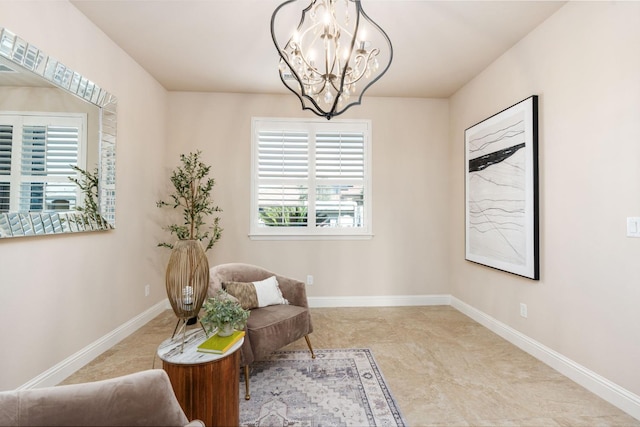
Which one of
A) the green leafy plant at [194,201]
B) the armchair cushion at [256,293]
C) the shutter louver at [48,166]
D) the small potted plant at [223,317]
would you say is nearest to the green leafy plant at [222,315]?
the small potted plant at [223,317]

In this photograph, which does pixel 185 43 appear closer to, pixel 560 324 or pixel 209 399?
pixel 209 399

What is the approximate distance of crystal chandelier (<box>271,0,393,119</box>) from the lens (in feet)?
5.50

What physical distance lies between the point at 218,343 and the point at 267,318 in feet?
2.35

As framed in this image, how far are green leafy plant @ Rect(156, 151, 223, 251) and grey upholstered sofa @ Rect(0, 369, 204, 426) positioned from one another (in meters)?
2.51

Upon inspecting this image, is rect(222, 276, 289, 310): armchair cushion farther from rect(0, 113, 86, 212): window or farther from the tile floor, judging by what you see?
rect(0, 113, 86, 212): window

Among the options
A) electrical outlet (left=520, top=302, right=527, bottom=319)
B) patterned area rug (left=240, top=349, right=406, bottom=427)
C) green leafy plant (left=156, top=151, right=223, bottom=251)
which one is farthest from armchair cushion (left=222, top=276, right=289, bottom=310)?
electrical outlet (left=520, top=302, right=527, bottom=319)

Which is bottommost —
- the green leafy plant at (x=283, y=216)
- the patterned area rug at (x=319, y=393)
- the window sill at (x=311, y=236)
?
the patterned area rug at (x=319, y=393)

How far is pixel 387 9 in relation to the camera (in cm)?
231

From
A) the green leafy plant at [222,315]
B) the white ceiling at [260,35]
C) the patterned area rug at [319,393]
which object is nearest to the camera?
the green leafy plant at [222,315]

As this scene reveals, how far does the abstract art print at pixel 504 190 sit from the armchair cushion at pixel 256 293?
213 cm

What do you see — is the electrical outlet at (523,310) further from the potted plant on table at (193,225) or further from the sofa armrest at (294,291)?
the potted plant on table at (193,225)

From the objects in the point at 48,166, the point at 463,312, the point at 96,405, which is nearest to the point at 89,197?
the point at 48,166

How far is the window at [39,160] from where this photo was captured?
174 centimetres

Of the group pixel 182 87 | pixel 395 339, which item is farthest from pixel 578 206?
pixel 182 87
